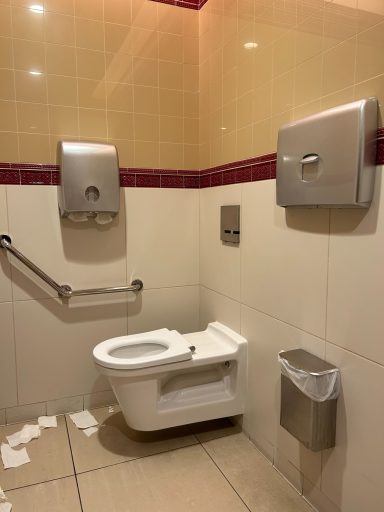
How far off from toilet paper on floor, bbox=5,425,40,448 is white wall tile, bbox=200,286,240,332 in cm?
109

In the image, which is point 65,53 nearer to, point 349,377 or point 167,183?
point 167,183

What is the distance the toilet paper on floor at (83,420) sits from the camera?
2.07m

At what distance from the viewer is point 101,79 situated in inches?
81.7

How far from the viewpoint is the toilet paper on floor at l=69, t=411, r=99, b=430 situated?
2069 millimetres

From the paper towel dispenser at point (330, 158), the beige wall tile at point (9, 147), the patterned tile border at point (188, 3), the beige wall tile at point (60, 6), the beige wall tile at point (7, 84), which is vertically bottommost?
the paper towel dispenser at point (330, 158)

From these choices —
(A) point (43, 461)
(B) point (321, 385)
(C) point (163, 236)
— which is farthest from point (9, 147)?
(B) point (321, 385)

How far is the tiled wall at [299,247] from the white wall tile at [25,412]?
3.69ft

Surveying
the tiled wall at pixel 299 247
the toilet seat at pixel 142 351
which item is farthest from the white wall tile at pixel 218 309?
the toilet seat at pixel 142 351

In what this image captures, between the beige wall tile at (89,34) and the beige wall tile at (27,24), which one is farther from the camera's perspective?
A: the beige wall tile at (89,34)

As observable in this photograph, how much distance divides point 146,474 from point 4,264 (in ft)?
4.08

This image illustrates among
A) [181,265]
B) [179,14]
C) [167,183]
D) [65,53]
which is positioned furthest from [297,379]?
[179,14]

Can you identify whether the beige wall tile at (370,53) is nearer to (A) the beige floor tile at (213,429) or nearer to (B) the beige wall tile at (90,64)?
(B) the beige wall tile at (90,64)

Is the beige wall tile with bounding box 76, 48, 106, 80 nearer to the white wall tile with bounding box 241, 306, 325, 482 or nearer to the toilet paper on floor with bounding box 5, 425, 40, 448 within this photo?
the white wall tile with bounding box 241, 306, 325, 482

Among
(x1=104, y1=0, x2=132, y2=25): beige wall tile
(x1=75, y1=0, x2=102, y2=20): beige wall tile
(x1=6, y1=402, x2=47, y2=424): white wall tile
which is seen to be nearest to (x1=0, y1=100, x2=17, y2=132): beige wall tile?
(x1=75, y1=0, x2=102, y2=20): beige wall tile
